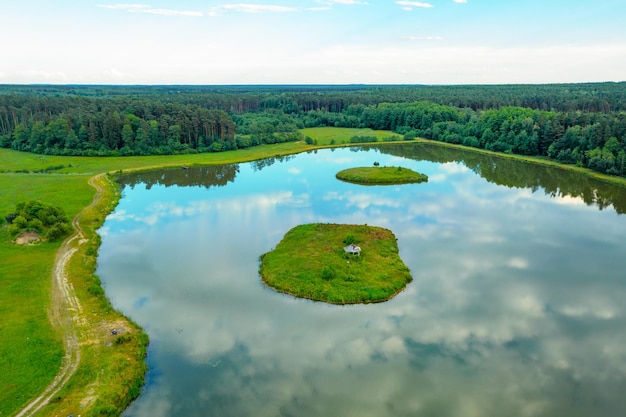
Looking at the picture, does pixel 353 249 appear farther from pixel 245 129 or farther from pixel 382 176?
pixel 245 129

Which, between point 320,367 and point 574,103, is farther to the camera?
point 574,103

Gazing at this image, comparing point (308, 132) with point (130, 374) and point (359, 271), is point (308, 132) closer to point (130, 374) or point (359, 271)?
point (359, 271)

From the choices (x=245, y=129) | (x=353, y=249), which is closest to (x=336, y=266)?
(x=353, y=249)

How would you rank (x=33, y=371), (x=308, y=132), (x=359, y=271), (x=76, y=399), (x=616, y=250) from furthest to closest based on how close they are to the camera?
(x=308, y=132)
(x=616, y=250)
(x=359, y=271)
(x=33, y=371)
(x=76, y=399)

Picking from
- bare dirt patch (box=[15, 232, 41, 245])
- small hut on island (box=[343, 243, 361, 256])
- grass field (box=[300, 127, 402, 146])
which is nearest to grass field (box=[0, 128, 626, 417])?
bare dirt patch (box=[15, 232, 41, 245])

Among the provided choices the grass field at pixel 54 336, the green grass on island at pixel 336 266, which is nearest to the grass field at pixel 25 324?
the grass field at pixel 54 336

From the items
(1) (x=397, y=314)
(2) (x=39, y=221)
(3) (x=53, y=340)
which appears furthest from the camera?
(2) (x=39, y=221)

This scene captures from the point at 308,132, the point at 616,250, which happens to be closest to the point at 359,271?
the point at 616,250
